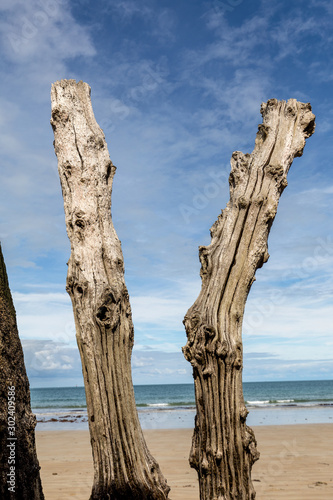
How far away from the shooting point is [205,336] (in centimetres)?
321

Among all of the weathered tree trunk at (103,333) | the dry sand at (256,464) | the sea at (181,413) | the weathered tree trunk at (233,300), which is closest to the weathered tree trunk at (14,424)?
the weathered tree trunk at (103,333)

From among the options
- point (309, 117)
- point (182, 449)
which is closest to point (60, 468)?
point (182, 449)

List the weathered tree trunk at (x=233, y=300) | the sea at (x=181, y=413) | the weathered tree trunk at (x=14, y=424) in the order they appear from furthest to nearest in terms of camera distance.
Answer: the sea at (x=181, y=413) → the weathered tree trunk at (x=233, y=300) → the weathered tree trunk at (x=14, y=424)

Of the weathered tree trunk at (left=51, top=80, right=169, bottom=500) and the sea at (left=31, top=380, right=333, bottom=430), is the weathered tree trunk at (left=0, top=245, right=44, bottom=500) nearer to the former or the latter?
the weathered tree trunk at (left=51, top=80, right=169, bottom=500)

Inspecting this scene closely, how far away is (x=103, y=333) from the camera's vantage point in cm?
315

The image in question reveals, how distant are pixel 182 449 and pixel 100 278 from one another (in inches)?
366

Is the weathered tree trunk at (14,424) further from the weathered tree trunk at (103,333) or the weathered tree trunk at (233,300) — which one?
the weathered tree trunk at (233,300)

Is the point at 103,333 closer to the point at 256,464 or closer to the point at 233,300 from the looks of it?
the point at 233,300

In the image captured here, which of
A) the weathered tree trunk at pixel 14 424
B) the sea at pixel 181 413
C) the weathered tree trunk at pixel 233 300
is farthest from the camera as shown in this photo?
the sea at pixel 181 413

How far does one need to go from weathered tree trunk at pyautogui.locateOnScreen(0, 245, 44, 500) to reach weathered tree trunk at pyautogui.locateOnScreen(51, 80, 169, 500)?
1.45 ft

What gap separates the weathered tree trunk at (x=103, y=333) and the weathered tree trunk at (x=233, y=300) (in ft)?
1.52

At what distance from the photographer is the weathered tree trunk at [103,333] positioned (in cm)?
307

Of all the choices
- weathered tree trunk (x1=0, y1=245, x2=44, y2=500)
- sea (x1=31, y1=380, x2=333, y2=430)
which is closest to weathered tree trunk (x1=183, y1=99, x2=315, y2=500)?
weathered tree trunk (x1=0, y1=245, x2=44, y2=500)

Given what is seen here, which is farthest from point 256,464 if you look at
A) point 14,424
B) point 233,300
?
point 14,424
